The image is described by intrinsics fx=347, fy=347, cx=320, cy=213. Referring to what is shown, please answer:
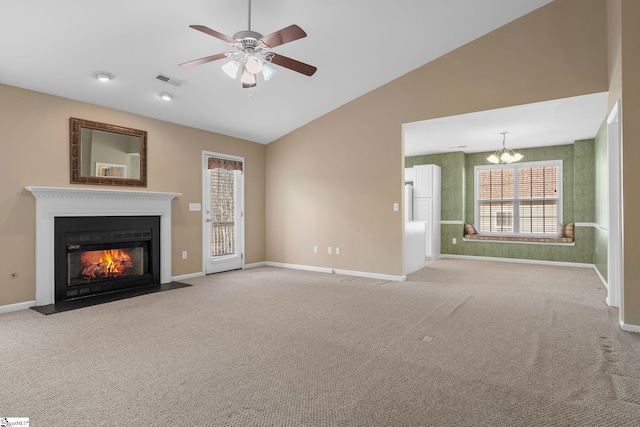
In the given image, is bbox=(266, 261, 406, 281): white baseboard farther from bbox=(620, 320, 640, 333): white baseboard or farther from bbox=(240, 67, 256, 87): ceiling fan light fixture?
bbox=(240, 67, 256, 87): ceiling fan light fixture

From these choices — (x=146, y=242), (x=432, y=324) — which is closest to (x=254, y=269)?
(x=146, y=242)

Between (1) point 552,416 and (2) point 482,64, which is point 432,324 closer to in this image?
(1) point 552,416

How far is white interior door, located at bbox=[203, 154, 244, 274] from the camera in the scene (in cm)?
621

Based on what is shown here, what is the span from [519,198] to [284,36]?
7.26 metres

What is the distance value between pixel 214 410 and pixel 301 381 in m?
0.58

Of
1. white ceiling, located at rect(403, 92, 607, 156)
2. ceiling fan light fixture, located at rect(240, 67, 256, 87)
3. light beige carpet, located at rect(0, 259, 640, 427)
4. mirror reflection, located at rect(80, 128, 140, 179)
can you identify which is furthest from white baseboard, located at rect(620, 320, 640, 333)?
mirror reflection, located at rect(80, 128, 140, 179)

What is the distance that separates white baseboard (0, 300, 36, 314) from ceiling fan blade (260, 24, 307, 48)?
13.5 feet

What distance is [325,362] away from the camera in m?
2.60

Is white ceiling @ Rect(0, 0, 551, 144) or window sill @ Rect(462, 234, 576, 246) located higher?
white ceiling @ Rect(0, 0, 551, 144)

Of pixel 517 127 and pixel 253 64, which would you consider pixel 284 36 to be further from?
pixel 517 127

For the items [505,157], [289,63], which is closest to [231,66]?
[289,63]

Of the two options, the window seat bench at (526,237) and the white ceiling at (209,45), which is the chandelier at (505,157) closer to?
the window seat bench at (526,237)

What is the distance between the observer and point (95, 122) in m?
4.72

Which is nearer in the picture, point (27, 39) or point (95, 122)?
point (27, 39)
